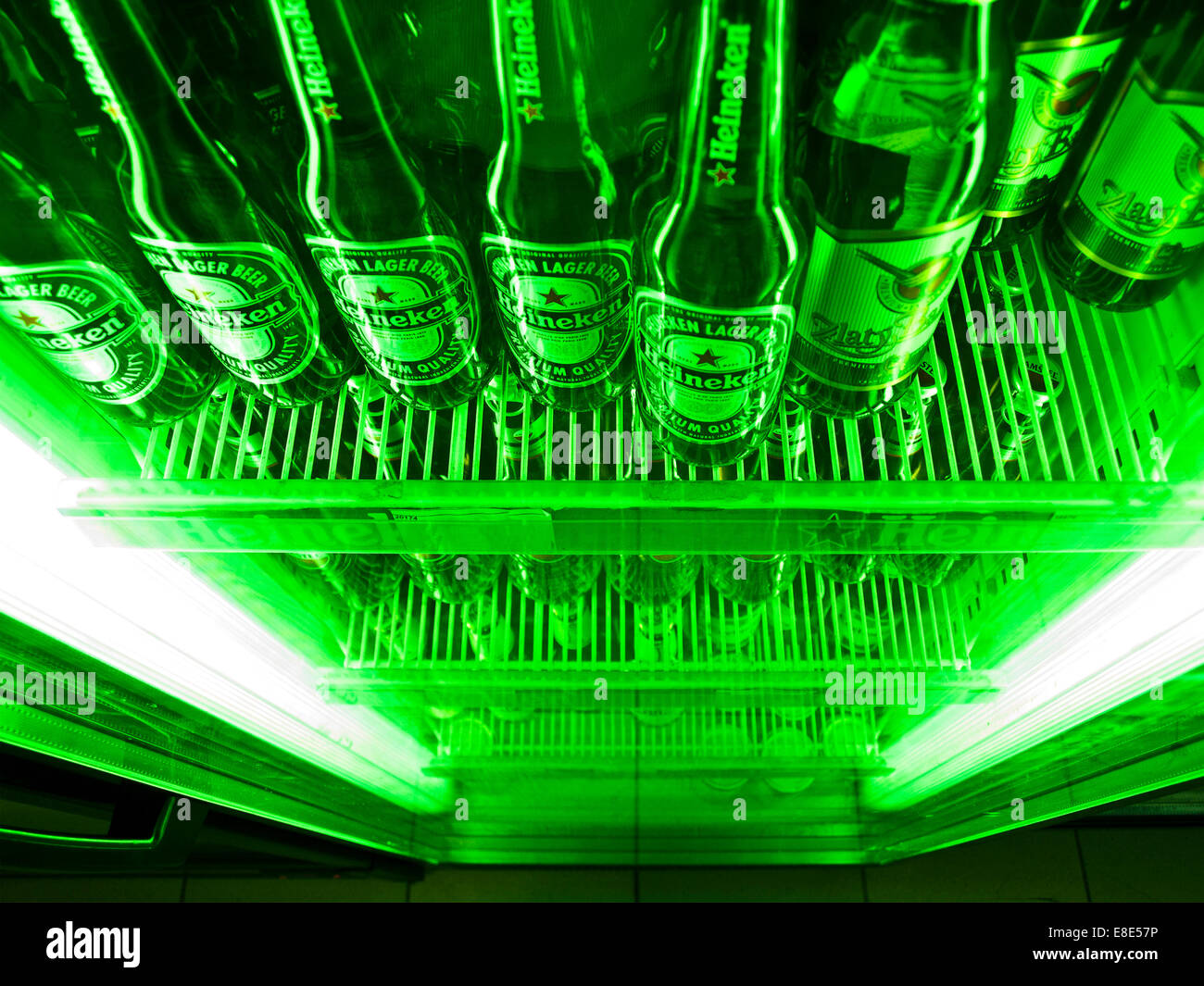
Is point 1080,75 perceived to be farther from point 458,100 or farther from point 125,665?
point 125,665

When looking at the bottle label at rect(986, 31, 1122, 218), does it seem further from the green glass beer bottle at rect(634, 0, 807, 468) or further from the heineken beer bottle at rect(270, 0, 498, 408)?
the heineken beer bottle at rect(270, 0, 498, 408)

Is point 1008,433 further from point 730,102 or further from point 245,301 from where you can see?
point 245,301

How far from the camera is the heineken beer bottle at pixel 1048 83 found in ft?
1.87

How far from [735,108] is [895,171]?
16 centimetres

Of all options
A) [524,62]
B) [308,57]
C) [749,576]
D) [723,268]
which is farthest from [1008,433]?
[308,57]

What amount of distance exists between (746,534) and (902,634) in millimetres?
812

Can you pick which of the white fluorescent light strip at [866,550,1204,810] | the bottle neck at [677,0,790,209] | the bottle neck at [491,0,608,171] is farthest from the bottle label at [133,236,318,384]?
the white fluorescent light strip at [866,550,1204,810]

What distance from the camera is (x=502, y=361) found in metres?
0.78

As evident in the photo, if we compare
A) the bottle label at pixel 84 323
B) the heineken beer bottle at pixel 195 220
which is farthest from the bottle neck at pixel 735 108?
the bottle label at pixel 84 323

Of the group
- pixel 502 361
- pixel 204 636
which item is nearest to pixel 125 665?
pixel 204 636

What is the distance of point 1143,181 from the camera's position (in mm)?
570

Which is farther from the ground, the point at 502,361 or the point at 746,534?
the point at 502,361
